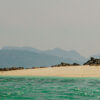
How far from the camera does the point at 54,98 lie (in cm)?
1717

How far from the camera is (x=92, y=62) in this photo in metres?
52.8

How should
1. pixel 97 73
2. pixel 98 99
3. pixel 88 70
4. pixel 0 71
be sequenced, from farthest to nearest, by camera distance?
pixel 0 71, pixel 88 70, pixel 97 73, pixel 98 99

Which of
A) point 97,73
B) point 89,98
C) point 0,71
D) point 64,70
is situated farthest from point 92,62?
point 89,98

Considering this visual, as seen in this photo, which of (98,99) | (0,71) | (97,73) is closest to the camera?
(98,99)

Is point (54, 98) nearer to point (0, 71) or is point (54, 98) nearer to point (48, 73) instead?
point (48, 73)

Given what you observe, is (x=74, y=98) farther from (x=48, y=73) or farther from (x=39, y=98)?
(x=48, y=73)

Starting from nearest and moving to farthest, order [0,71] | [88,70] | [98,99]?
[98,99] → [88,70] → [0,71]

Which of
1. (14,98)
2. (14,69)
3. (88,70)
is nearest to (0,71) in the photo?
(14,69)

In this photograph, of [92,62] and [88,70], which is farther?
[92,62]

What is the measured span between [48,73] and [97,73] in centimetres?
767

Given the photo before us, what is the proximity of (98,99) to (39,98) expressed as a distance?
11.4 ft

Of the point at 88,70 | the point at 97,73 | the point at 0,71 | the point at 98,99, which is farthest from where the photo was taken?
the point at 0,71

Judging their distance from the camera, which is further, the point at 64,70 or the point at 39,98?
the point at 64,70

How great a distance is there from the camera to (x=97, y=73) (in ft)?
133
